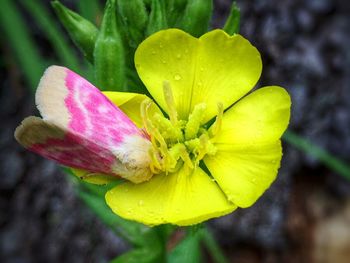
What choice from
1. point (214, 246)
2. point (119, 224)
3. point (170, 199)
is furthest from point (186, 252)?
point (214, 246)

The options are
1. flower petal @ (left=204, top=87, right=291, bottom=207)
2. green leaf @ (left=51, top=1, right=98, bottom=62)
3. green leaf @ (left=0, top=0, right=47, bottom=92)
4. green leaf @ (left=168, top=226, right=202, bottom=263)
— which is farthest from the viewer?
green leaf @ (left=0, top=0, right=47, bottom=92)

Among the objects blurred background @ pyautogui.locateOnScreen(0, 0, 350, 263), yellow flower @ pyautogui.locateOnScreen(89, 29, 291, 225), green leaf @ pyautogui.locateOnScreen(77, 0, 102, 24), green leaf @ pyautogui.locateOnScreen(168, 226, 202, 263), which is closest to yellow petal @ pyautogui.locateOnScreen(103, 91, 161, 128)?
yellow flower @ pyautogui.locateOnScreen(89, 29, 291, 225)

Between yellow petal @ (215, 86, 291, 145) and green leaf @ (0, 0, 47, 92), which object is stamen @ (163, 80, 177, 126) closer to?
yellow petal @ (215, 86, 291, 145)

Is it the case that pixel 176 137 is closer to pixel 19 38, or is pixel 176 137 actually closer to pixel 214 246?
pixel 214 246

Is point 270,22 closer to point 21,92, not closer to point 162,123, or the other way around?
point 21,92

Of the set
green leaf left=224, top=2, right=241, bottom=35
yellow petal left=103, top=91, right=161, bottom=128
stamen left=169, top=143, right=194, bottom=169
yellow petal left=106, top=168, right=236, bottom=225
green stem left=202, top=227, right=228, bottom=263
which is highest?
green leaf left=224, top=2, right=241, bottom=35

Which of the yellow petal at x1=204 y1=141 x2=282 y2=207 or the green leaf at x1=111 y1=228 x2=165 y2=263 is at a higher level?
the yellow petal at x1=204 y1=141 x2=282 y2=207

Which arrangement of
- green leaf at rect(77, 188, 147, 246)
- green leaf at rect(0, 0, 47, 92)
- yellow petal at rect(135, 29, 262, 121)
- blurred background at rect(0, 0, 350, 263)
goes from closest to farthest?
yellow petal at rect(135, 29, 262, 121), green leaf at rect(77, 188, 147, 246), green leaf at rect(0, 0, 47, 92), blurred background at rect(0, 0, 350, 263)
